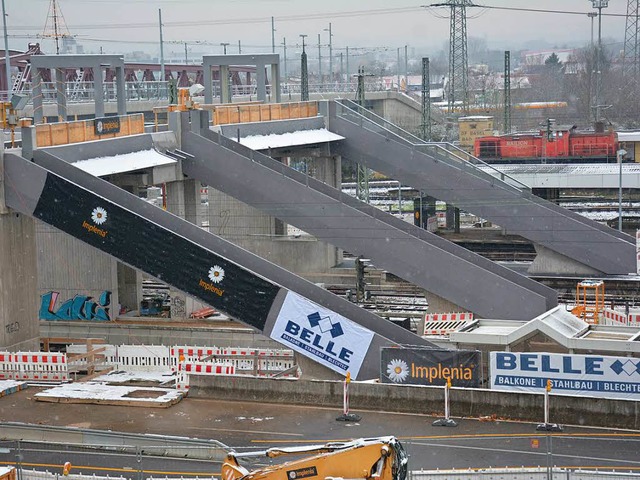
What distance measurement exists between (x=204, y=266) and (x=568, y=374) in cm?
773

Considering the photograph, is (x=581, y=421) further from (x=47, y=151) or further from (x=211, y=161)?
(x=211, y=161)

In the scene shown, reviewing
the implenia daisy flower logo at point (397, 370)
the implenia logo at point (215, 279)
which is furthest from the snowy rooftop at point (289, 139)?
the implenia daisy flower logo at point (397, 370)

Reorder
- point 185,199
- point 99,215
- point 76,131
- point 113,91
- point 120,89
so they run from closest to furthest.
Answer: point 99,215
point 76,131
point 185,199
point 120,89
point 113,91

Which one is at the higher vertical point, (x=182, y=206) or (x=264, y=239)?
(x=182, y=206)

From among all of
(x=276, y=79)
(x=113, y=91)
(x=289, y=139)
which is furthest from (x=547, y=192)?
(x=113, y=91)

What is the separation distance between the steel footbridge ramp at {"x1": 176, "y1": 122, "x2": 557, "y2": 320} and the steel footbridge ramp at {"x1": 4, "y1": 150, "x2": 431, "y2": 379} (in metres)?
4.71

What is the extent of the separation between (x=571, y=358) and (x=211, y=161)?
14.7 m

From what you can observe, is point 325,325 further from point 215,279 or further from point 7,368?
point 7,368

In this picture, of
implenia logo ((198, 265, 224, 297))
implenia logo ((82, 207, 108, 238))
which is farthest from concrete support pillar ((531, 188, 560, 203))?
implenia logo ((82, 207, 108, 238))

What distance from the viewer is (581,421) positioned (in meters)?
17.5

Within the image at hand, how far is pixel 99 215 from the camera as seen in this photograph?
22688mm

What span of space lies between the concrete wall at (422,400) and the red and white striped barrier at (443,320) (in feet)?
22.5

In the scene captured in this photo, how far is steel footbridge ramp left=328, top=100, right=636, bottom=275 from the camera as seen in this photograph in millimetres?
32125

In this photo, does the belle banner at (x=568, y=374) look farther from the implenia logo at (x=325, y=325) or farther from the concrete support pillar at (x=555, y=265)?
the concrete support pillar at (x=555, y=265)
